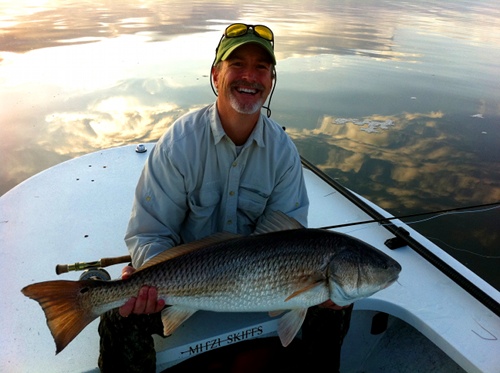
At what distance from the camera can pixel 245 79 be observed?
2783 millimetres

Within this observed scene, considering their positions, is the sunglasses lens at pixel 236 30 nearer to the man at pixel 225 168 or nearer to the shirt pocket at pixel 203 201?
the man at pixel 225 168

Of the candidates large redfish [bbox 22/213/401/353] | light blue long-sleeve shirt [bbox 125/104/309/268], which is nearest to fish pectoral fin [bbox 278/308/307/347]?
large redfish [bbox 22/213/401/353]

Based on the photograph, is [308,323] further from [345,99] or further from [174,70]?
[174,70]

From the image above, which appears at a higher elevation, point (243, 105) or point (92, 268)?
point (243, 105)

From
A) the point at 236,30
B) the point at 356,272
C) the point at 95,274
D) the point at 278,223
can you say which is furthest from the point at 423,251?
the point at 95,274

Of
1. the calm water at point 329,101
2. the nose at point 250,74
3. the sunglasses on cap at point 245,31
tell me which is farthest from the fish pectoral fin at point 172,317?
the calm water at point 329,101

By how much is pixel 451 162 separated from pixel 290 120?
118 inches

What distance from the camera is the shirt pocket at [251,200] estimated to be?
9.37 ft

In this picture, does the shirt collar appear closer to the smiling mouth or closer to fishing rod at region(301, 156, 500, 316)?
the smiling mouth

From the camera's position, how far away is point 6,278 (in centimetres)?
291

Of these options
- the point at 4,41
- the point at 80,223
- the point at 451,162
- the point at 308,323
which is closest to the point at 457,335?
the point at 308,323

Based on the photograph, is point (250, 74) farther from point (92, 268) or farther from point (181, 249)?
point (92, 268)

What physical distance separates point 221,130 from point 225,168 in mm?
260

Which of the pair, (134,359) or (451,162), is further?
(451,162)
